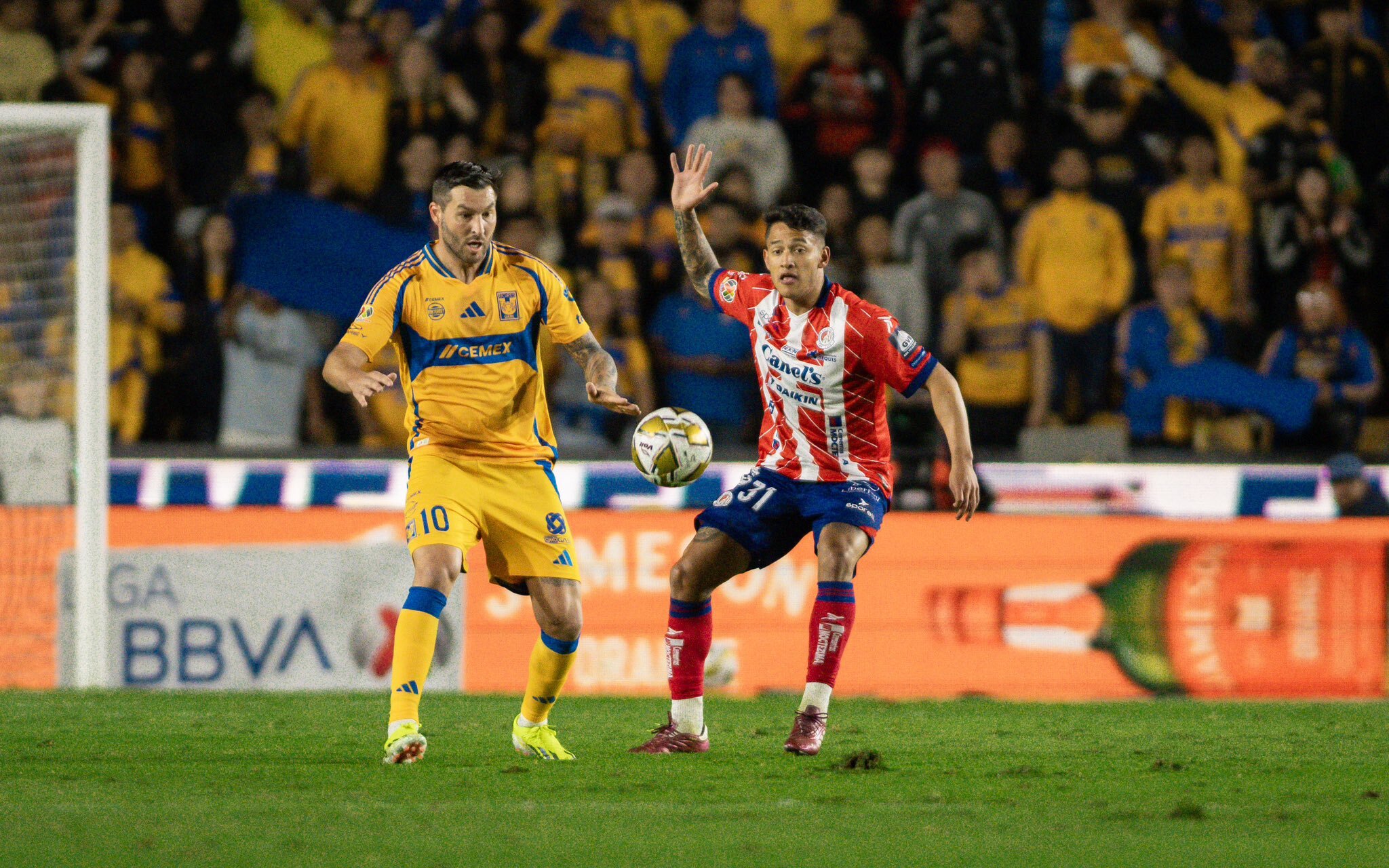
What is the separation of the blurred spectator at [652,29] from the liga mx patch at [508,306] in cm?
743

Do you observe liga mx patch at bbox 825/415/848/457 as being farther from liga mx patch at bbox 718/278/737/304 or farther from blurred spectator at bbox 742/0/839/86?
blurred spectator at bbox 742/0/839/86

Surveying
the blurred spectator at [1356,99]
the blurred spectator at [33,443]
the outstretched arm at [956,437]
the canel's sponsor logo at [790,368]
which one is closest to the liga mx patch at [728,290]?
the canel's sponsor logo at [790,368]

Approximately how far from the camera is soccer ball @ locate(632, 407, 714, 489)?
6.73 metres

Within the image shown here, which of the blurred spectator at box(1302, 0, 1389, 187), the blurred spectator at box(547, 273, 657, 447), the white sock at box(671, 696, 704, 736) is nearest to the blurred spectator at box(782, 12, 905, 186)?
the blurred spectator at box(547, 273, 657, 447)

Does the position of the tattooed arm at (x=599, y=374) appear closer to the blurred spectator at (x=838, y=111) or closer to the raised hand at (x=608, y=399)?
the raised hand at (x=608, y=399)

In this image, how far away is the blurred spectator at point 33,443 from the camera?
10.3 m

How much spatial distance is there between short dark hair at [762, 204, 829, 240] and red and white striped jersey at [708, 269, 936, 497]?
285 mm

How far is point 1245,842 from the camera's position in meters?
4.69

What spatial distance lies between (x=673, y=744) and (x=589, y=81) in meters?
7.66

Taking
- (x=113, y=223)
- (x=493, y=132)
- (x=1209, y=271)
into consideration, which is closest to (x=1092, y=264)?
(x=1209, y=271)

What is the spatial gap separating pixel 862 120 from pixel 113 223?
541 centimetres

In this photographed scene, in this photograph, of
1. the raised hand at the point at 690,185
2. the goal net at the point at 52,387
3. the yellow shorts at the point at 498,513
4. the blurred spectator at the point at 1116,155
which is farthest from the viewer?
the blurred spectator at the point at 1116,155

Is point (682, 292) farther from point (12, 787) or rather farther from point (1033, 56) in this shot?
point (12, 787)

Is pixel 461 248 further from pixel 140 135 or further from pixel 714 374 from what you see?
pixel 140 135
